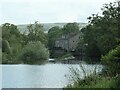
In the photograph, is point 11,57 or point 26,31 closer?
point 11,57

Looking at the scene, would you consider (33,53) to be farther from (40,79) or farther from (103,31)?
(40,79)

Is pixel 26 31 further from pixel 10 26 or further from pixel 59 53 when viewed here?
pixel 59 53

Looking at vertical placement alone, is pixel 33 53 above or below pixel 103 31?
below

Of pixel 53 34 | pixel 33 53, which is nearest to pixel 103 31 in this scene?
pixel 33 53

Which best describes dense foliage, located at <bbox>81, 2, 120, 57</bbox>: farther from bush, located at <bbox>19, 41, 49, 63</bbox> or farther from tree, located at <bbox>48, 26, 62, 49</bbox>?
tree, located at <bbox>48, 26, 62, 49</bbox>

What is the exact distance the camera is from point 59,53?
33469mm

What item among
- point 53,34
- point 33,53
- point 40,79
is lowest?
point 33,53

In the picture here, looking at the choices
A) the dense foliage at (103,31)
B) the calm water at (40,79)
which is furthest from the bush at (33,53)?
the calm water at (40,79)

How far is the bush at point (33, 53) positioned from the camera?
32.8 m

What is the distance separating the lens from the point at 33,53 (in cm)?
3466

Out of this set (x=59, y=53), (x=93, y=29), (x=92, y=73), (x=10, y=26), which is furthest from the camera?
(x=10, y=26)

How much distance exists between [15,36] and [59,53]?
28.7 ft

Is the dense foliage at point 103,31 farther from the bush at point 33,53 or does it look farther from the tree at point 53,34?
the tree at point 53,34

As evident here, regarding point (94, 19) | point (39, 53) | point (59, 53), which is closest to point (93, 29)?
point (94, 19)
